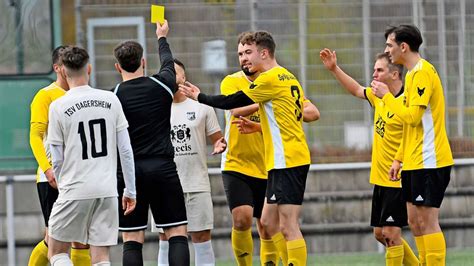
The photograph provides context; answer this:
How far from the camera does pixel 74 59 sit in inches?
346

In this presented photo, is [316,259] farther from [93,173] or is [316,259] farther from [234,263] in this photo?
[93,173]

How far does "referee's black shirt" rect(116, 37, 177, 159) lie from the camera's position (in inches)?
370

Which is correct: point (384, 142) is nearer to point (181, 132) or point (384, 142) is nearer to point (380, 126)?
point (380, 126)

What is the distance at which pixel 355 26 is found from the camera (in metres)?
14.1

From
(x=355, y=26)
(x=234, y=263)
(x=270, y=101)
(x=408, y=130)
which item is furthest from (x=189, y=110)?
(x=355, y=26)

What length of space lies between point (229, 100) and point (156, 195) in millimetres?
903

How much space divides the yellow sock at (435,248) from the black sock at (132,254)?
2040mm

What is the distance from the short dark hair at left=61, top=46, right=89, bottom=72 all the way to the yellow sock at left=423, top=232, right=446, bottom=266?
2.74 meters

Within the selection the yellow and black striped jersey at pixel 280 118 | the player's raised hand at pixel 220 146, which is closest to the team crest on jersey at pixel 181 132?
the player's raised hand at pixel 220 146

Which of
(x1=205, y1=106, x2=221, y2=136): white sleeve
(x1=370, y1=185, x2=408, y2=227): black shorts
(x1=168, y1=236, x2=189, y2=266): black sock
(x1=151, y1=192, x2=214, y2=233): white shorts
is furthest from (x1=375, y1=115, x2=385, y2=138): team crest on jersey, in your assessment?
(x1=168, y1=236, x2=189, y2=266): black sock

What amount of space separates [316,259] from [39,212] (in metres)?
2.87

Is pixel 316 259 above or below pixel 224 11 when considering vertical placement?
below

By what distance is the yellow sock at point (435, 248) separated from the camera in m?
9.55

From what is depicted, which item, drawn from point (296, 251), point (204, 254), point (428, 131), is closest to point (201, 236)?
point (204, 254)
